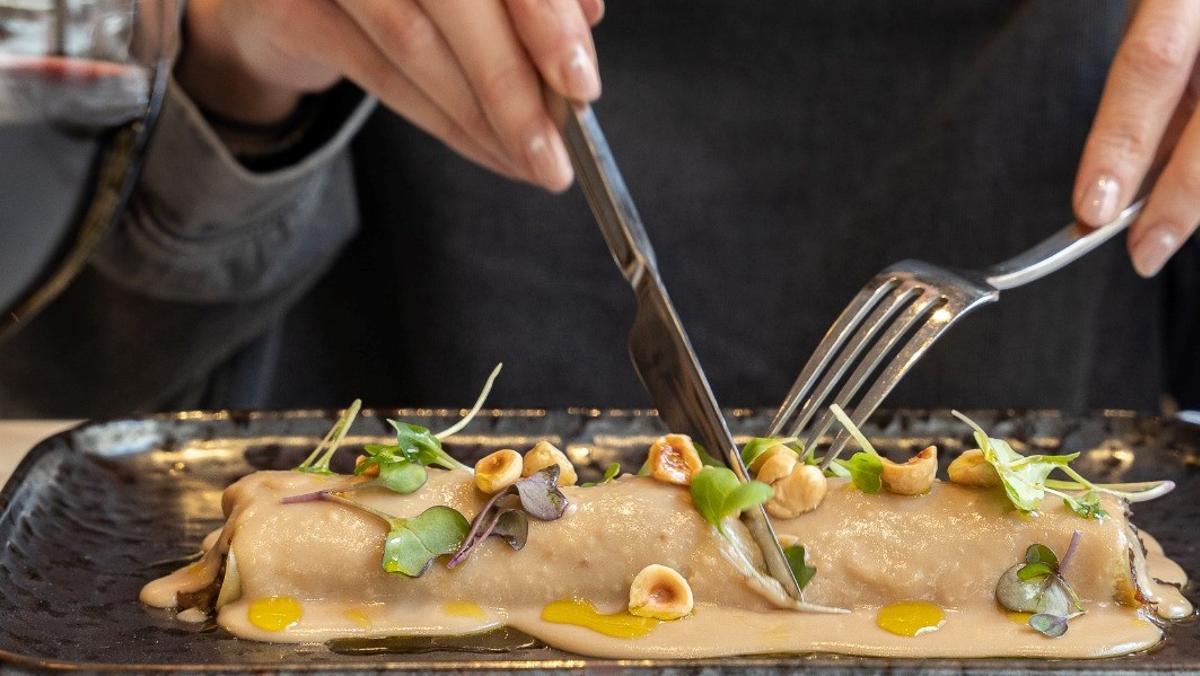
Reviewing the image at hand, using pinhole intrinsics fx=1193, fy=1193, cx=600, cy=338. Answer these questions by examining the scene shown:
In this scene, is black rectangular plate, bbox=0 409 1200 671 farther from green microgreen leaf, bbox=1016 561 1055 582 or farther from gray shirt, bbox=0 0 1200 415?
gray shirt, bbox=0 0 1200 415

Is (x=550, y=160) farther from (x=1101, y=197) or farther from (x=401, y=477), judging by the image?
(x=1101, y=197)

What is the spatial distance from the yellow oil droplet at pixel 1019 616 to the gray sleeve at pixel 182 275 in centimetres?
142

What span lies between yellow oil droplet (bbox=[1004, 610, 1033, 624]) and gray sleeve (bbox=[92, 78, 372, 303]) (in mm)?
1419

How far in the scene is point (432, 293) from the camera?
264cm

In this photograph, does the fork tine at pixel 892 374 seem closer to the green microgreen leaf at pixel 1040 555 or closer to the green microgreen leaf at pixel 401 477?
the green microgreen leaf at pixel 1040 555

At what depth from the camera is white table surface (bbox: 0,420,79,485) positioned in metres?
1.67

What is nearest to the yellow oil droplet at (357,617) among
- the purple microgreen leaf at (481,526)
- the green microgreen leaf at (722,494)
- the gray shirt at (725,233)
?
the purple microgreen leaf at (481,526)

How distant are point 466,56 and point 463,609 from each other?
0.62 metres

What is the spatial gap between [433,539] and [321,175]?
1233mm

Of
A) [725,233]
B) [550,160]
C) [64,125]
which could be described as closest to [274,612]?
[550,160]

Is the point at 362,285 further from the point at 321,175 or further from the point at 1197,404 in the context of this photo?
the point at 1197,404

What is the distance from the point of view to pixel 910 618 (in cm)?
132

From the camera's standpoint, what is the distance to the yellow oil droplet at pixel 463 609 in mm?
1322

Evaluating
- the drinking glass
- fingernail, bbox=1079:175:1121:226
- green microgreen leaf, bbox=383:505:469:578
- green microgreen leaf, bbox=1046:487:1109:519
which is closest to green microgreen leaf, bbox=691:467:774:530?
green microgreen leaf, bbox=383:505:469:578
